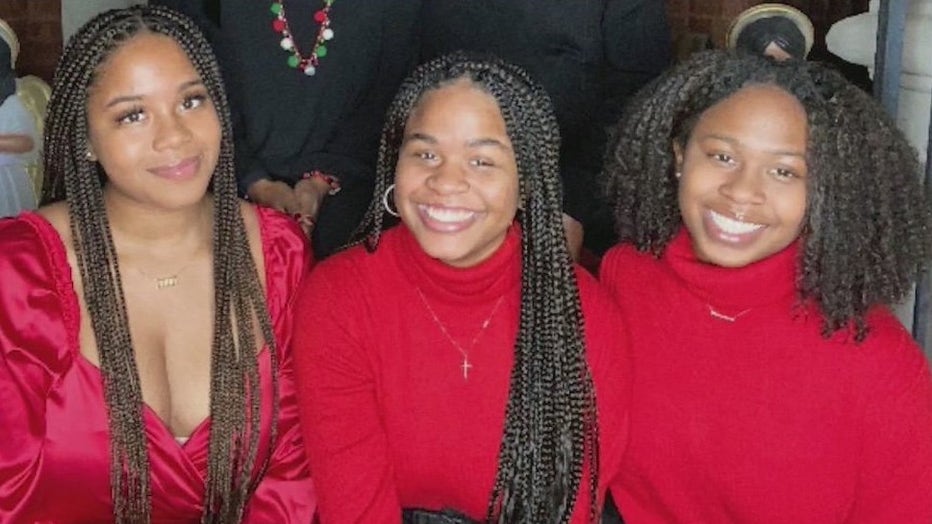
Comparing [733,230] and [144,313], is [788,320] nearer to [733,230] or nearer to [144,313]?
[733,230]

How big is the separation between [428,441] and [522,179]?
0.44 m

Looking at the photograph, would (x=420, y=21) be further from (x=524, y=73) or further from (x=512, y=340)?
(x=512, y=340)

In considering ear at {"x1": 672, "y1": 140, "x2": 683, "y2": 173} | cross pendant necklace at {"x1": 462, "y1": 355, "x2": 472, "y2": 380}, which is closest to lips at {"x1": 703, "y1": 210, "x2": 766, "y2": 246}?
ear at {"x1": 672, "y1": 140, "x2": 683, "y2": 173}

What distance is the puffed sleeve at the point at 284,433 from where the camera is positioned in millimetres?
1967

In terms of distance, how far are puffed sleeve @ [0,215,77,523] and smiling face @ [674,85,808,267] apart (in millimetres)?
992

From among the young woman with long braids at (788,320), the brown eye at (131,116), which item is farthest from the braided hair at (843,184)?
the brown eye at (131,116)

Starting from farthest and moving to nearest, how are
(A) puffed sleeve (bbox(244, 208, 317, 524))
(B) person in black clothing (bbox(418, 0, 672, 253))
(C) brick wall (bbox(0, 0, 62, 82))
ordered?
(C) brick wall (bbox(0, 0, 62, 82))
(B) person in black clothing (bbox(418, 0, 672, 253))
(A) puffed sleeve (bbox(244, 208, 317, 524))

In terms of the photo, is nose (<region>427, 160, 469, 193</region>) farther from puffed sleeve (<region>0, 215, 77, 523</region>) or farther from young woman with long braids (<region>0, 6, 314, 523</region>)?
puffed sleeve (<region>0, 215, 77, 523</region>)

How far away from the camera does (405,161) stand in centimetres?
184

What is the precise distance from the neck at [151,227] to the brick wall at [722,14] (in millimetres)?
3303

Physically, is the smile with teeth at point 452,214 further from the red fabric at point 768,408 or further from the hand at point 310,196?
the hand at point 310,196

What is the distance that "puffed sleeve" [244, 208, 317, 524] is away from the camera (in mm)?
1967

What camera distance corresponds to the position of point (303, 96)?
2334 millimetres

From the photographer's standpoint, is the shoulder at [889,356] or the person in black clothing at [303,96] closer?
the shoulder at [889,356]
